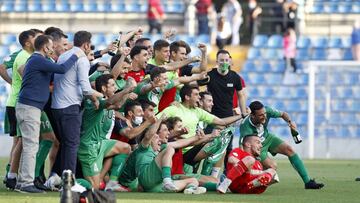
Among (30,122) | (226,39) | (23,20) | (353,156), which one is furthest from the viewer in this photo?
(23,20)

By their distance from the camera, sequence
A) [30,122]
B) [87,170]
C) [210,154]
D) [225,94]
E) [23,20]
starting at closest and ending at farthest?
[30,122]
[87,170]
[210,154]
[225,94]
[23,20]

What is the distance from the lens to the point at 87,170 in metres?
16.9

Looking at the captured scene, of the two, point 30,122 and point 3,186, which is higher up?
point 30,122

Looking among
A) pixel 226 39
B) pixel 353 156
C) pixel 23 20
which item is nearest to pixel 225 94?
pixel 353 156

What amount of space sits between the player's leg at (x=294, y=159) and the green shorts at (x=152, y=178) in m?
2.47

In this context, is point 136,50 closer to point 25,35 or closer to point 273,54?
point 25,35

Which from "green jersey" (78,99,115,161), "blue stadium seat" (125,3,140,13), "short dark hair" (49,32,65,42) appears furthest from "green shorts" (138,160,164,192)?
"blue stadium seat" (125,3,140,13)

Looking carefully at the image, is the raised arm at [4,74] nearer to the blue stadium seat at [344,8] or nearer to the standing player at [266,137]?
the standing player at [266,137]

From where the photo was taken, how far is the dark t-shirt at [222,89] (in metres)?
20.6

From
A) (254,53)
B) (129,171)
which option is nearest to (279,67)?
(254,53)

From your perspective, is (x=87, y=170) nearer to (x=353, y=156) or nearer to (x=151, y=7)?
(x=353, y=156)

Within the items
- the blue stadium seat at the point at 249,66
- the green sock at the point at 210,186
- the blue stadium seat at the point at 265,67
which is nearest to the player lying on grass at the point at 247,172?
the green sock at the point at 210,186

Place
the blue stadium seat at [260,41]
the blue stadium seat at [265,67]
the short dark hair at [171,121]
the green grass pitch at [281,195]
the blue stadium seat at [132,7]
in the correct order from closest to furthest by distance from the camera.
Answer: the green grass pitch at [281,195]
the short dark hair at [171,121]
the blue stadium seat at [265,67]
the blue stadium seat at [260,41]
the blue stadium seat at [132,7]

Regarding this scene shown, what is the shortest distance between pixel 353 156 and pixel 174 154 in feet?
47.2
